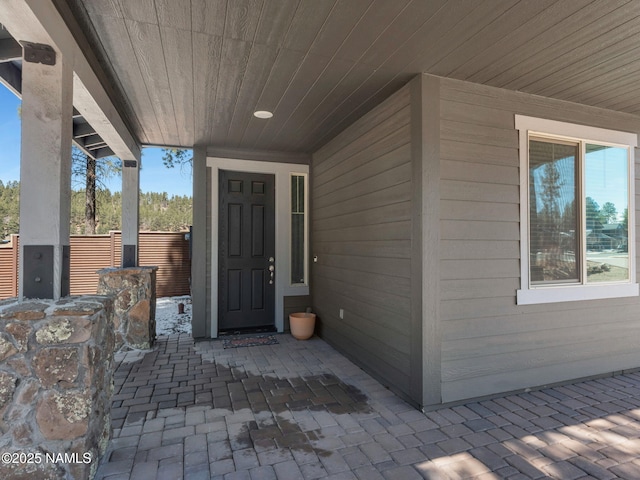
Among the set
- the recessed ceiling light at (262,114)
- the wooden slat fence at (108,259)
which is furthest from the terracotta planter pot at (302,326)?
the wooden slat fence at (108,259)

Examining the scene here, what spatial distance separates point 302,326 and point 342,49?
3319 millimetres

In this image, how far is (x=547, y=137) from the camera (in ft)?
10.3

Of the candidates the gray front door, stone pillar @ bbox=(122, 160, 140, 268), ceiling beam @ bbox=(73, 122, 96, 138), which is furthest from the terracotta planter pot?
ceiling beam @ bbox=(73, 122, 96, 138)

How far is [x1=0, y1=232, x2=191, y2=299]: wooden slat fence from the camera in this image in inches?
260

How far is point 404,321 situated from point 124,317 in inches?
127

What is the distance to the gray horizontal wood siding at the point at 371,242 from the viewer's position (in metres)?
2.93

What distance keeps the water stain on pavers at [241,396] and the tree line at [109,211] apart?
2.65m

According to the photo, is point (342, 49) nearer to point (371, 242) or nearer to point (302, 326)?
point (371, 242)

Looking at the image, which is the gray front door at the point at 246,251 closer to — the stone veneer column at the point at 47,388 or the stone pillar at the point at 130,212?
the stone pillar at the point at 130,212

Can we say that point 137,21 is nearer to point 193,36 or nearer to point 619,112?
point 193,36

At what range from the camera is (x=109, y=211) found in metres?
10.0

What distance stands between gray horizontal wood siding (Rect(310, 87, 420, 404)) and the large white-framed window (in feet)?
3.28

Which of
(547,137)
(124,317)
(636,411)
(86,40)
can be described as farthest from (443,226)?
(124,317)

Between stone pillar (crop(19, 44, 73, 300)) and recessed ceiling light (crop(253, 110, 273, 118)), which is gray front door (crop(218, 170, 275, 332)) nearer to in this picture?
recessed ceiling light (crop(253, 110, 273, 118))
